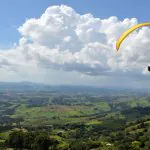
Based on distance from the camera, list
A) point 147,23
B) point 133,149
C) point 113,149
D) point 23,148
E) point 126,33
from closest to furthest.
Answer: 1. point 147,23
2. point 126,33
3. point 113,149
4. point 133,149
5. point 23,148

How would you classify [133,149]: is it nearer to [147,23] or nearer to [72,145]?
[72,145]

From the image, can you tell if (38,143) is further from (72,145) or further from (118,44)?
(118,44)

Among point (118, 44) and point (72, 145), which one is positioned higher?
point (118, 44)

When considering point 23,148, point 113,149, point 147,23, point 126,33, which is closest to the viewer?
point 147,23

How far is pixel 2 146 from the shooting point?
178 meters

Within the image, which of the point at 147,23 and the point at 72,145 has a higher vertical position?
the point at 147,23

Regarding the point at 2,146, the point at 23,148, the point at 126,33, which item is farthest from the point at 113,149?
the point at 126,33

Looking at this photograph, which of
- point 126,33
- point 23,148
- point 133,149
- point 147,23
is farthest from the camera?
point 23,148

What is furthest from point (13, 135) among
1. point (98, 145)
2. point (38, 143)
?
point (98, 145)

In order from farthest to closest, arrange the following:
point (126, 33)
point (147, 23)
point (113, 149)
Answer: point (113, 149)
point (126, 33)
point (147, 23)

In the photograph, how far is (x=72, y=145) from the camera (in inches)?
6585

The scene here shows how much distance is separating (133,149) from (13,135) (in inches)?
2435

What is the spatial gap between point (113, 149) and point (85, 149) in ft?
61.2

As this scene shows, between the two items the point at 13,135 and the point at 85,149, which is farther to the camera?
the point at 13,135
